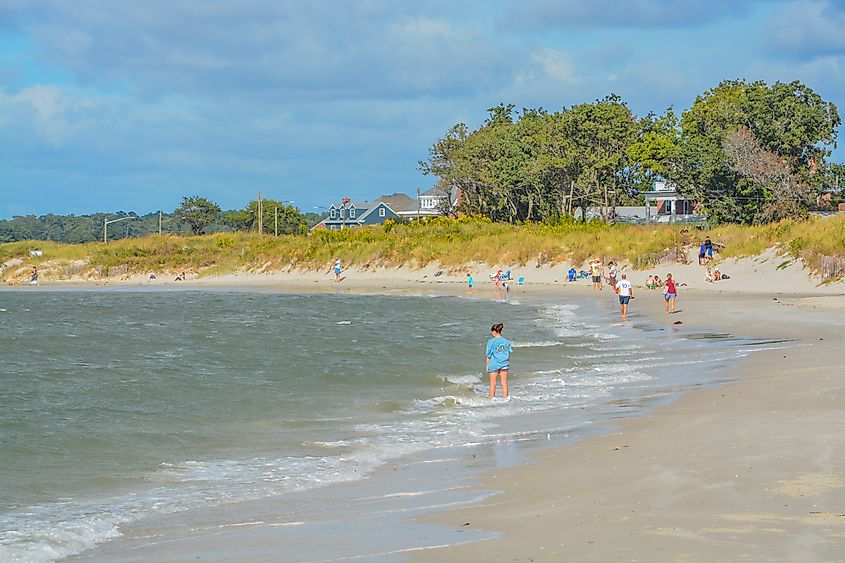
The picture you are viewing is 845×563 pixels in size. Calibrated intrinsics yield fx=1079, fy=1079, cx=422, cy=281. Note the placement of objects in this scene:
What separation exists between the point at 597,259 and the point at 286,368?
1369 inches

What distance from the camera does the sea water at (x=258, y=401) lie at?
11211mm

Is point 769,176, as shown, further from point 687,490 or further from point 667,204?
point 687,490

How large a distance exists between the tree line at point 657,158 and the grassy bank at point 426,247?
7913 millimetres

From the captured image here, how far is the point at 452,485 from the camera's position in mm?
10500

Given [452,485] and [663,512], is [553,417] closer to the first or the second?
[452,485]

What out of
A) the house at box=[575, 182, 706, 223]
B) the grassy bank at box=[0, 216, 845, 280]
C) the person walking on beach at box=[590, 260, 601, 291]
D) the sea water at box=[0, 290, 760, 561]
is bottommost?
the sea water at box=[0, 290, 760, 561]

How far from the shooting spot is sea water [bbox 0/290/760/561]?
11.2 m

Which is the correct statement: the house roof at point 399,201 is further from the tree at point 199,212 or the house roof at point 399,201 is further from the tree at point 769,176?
the tree at point 769,176

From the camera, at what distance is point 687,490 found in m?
9.20

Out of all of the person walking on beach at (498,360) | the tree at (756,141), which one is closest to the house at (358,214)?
the tree at (756,141)

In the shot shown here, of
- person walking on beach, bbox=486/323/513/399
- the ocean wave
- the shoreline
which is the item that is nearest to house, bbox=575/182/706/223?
the ocean wave

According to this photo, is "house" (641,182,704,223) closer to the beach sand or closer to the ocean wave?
the ocean wave

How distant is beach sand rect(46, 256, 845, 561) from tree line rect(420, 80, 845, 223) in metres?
49.1

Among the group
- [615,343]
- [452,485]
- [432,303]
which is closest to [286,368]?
[615,343]
